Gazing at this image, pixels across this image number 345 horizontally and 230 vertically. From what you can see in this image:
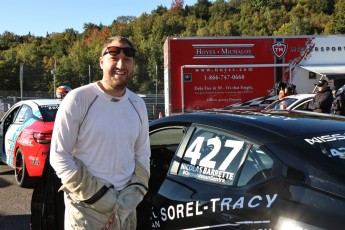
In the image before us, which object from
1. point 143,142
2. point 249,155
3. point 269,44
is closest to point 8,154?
point 143,142

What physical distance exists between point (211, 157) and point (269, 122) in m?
0.40

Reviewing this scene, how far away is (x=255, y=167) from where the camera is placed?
2227mm

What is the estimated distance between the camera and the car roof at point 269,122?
2.31 meters

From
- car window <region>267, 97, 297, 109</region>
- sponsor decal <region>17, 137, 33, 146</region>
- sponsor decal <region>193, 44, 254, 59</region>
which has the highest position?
sponsor decal <region>193, 44, 254, 59</region>

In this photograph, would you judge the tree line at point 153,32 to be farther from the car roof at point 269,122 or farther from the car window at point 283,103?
the car roof at point 269,122

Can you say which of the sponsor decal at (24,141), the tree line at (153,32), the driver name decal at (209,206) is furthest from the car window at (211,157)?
the tree line at (153,32)

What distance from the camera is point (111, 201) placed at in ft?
7.17

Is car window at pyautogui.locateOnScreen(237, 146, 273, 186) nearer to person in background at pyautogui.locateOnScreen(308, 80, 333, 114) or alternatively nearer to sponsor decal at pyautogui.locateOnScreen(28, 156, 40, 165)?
sponsor decal at pyautogui.locateOnScreen(28, 156, 40, 165)

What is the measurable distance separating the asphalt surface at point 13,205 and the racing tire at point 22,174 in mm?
89

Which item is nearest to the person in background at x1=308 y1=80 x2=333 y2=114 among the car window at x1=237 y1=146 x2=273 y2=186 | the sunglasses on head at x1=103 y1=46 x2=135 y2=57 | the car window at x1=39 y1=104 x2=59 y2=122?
the car window at x1=39 y1=104 x2=59 y2=122

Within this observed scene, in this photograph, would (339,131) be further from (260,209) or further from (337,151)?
(260,209)

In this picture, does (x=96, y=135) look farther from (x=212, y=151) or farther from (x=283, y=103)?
(x=283, y=103)

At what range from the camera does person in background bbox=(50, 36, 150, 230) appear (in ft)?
7.09

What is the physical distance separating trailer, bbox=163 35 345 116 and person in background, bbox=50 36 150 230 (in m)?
9.11
